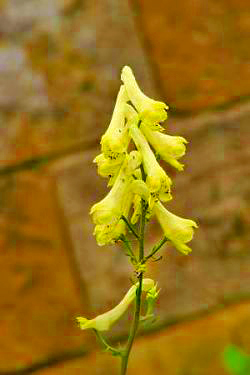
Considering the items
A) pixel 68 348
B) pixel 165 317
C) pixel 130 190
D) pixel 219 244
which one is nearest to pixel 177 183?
pixel 219 244

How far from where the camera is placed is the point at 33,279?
319 centimetres

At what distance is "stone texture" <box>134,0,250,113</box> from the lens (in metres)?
3.36

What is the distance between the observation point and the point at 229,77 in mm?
3410

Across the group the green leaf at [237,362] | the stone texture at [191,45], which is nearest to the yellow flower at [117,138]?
the green leaf at [237,362]

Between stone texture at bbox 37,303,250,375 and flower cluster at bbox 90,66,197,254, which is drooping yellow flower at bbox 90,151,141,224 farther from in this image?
stone texture at bbox 37,303,250,375

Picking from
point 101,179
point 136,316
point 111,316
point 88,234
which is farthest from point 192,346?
point 136,316

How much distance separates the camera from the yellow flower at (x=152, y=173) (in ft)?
4.48

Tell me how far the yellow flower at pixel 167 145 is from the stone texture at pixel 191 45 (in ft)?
6.21

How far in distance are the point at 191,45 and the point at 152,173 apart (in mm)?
2054

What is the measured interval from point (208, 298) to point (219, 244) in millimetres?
206

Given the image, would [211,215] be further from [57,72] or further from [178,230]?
[178,230]

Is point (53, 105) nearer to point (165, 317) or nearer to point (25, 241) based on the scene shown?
point (25, 241)

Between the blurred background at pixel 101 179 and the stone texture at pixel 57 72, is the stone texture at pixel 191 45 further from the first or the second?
the stone texture at pixel 57 72

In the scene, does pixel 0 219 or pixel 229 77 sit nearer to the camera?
pixel 0 219
